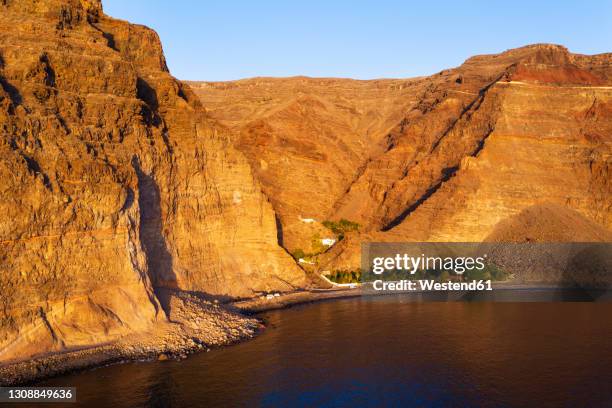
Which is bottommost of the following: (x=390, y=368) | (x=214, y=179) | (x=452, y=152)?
(x=390, y=368)

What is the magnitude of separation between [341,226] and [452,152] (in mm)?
18187

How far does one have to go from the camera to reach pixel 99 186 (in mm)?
35312

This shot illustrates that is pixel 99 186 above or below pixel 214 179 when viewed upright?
below

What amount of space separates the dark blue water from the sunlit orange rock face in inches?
901

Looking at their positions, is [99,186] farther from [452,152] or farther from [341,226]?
[452,152]

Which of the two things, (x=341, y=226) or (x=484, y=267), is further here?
(x=341, y=226)

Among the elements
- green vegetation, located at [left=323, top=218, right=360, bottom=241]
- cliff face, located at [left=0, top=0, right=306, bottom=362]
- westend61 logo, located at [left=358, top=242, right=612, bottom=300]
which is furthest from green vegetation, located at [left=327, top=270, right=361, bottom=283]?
cliff face, located at [left=0, top=0, right=306, bottom=362]

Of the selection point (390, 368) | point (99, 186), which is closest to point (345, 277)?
point (390, 368)

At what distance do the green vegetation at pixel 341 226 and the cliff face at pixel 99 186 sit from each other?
22.8 m

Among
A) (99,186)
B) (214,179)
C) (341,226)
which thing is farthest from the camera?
(341,226)

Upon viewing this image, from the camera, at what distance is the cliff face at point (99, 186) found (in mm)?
31703

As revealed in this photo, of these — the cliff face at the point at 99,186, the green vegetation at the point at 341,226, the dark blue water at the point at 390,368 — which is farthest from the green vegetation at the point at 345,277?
the dark blue water at the point at 390,368

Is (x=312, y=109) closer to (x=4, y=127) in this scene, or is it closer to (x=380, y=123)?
(x=380, y=123)

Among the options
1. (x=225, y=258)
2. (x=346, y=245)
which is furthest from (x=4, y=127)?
(x=346, y=245)
